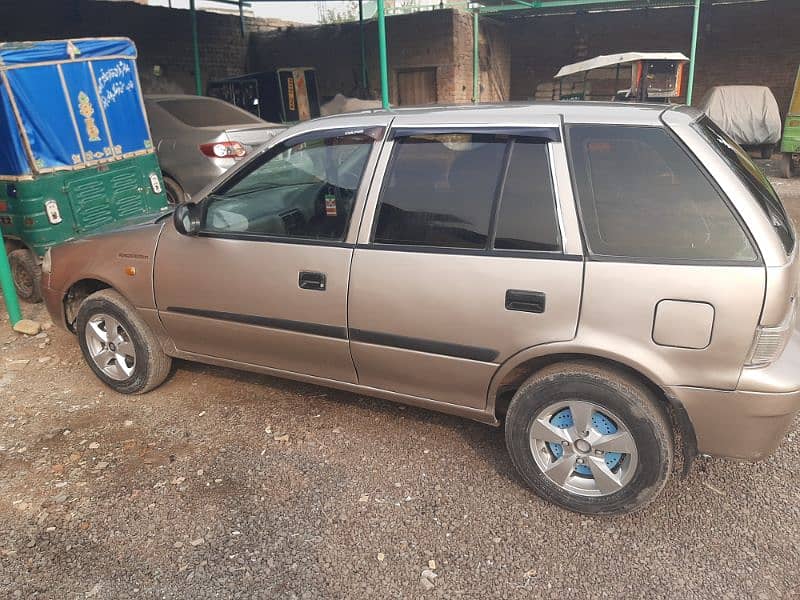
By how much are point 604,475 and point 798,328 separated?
1.06 metres

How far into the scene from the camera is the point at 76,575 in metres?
2.55

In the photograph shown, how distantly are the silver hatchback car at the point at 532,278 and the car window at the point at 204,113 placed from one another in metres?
5.10

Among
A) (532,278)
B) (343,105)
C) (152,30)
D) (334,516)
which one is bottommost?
(334,516)

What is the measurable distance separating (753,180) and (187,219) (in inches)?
108

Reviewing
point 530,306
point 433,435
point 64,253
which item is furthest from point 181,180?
point 530,306

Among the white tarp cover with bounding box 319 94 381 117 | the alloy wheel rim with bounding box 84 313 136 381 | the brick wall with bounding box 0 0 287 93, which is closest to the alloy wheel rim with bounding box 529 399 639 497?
the alloy wheel rim with bounding box 84 313 136 381

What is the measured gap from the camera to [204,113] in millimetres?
8320

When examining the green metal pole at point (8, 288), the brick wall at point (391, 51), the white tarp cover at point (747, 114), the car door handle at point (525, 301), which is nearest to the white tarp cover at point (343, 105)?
the brick wall at point (391, 51)

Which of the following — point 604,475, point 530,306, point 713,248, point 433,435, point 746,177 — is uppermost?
point 746,177

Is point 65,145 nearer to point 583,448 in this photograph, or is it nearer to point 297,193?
point 297,193

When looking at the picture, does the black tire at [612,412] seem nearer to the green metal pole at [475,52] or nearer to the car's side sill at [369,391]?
the car's side sill at [369,391]

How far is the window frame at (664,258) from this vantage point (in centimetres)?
238

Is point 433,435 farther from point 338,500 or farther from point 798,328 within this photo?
point 798,328

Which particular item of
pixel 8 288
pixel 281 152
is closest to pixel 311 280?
pixel 281 152
